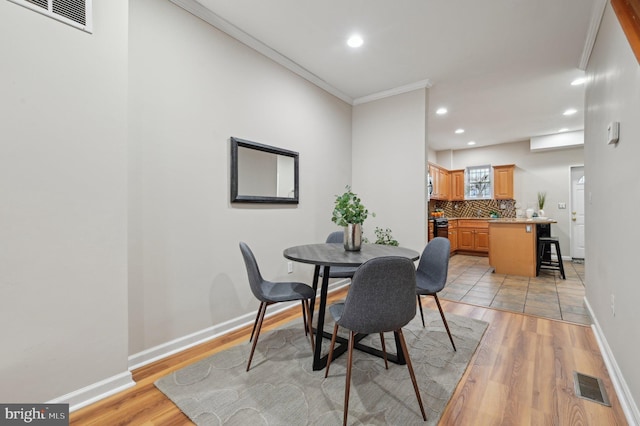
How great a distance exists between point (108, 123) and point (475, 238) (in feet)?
23.7

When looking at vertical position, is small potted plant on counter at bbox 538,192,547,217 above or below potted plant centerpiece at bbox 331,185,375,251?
above

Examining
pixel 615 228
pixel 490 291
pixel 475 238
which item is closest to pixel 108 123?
pixel 615 228

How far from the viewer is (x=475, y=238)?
6.78m

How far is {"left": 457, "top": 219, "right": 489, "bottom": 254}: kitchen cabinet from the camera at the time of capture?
663 centimetres

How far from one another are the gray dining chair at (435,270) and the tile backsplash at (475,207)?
4817mm

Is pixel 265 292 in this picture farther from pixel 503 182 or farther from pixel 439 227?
pixel 503 182

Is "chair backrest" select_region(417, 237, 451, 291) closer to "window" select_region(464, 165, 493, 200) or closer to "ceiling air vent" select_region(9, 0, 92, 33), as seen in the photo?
"ceiling air vent" select_region(9, 0, 92, 33)

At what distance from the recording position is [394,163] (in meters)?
3.82

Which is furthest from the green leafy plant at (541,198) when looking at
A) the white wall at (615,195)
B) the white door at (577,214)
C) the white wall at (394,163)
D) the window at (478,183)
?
the white wall at (394,163)

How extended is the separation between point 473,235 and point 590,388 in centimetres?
553

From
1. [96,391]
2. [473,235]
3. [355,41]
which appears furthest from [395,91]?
[473,235]

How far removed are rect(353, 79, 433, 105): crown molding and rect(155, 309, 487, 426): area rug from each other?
2934mm

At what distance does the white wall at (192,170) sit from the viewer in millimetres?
2004

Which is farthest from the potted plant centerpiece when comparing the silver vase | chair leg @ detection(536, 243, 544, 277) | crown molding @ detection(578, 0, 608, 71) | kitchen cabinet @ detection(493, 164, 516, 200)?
kitchen cabinet @ detection(493, 164, 516, 200)
